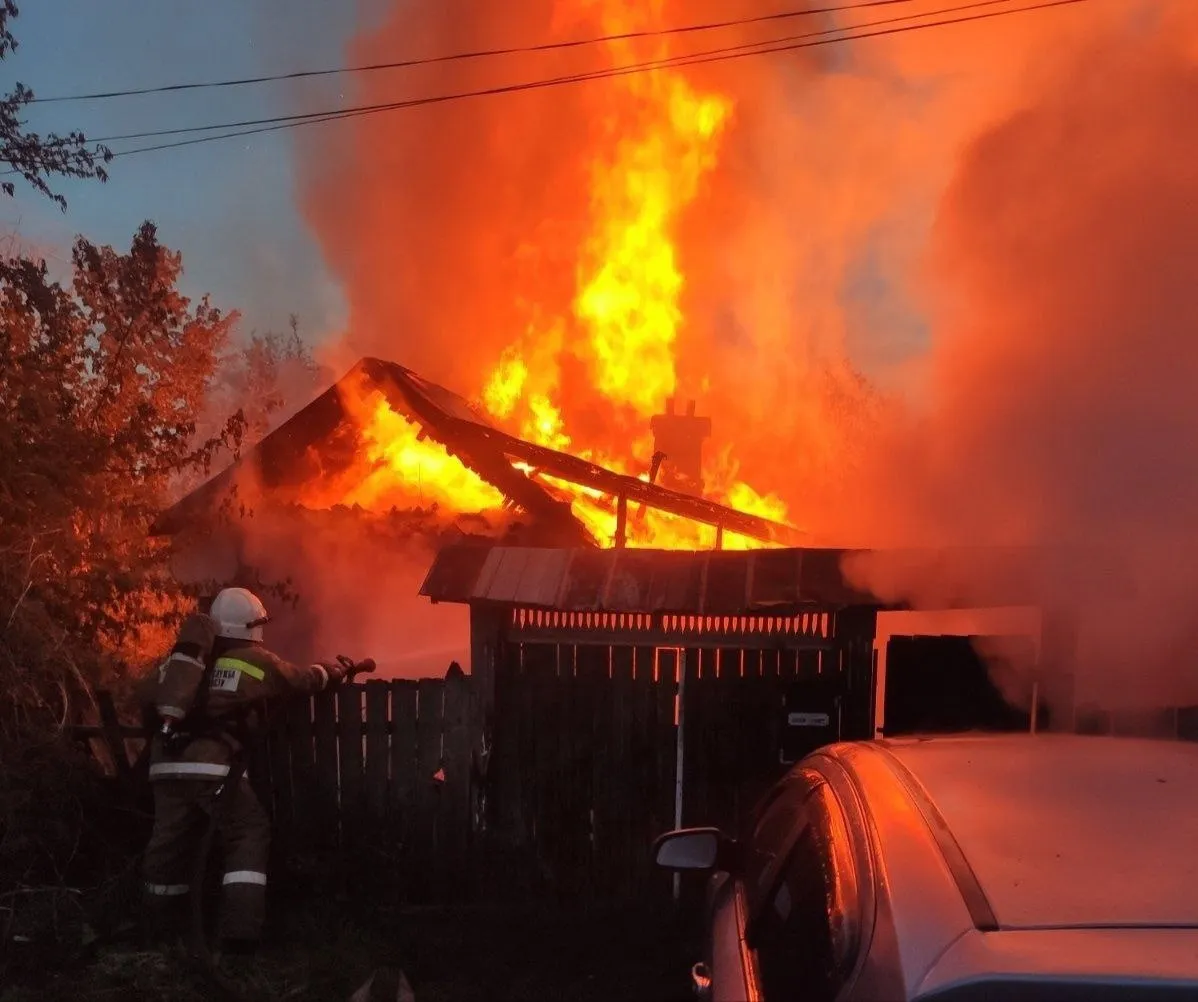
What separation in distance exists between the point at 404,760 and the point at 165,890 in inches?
58.5

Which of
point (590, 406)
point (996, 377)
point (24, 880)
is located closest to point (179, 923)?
point (24, 880)

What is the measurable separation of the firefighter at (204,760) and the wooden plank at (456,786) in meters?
0.94

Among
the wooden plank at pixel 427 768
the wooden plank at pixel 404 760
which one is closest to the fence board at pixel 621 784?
the wooden plank at pixel 427 768

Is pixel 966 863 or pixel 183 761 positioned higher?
pixel 966 863

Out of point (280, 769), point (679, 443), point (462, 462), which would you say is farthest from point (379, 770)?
point (679, 443)

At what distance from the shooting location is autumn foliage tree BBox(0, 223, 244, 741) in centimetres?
646

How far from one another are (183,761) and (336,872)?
1173 millimetres

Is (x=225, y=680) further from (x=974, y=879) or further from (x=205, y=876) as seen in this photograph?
(x=974, y=879)

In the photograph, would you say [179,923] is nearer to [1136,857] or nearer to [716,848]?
[716,848]

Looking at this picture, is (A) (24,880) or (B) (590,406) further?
(B) (590,406)

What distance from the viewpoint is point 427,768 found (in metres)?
5.52

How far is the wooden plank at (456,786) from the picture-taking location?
17.9ft

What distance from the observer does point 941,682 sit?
511 centimetres

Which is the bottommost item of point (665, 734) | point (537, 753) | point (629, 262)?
point (537, 753)
